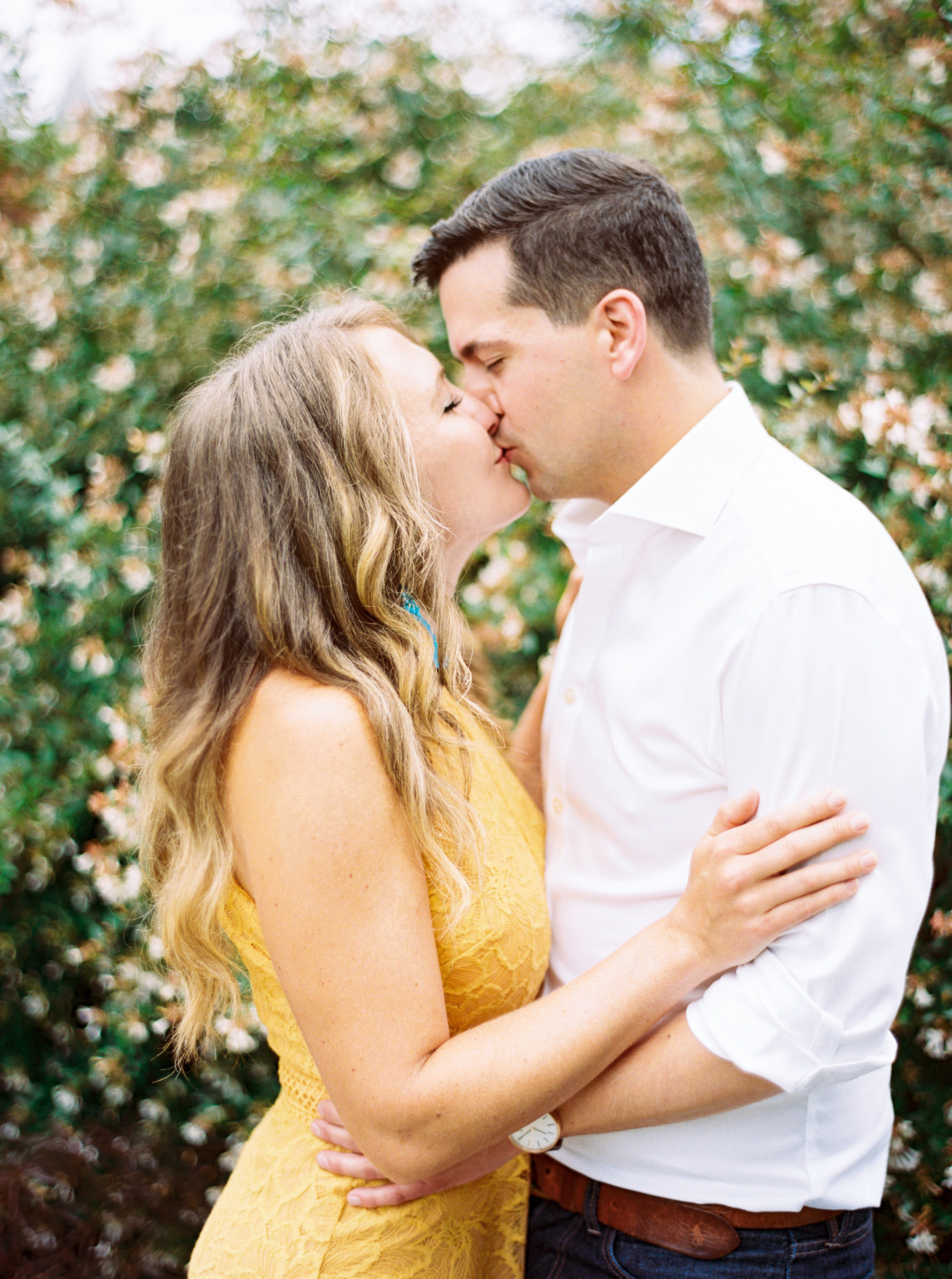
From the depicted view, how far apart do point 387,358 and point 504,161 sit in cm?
196

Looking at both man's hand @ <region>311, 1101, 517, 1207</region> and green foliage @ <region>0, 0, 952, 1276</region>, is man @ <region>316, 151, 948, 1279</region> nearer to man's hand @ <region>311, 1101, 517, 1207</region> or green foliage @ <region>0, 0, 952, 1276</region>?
man's hand @ <region>311, 1101, 517, 1207</region>

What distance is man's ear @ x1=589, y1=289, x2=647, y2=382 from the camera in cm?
183

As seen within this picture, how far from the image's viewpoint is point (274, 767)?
137 cm

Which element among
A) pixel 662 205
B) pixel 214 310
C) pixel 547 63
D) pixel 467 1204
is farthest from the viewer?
pixel 547 63

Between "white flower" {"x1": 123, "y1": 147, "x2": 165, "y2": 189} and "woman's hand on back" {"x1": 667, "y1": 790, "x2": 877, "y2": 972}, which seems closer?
"woman's hand on back" {"x1": 667, "y1": 790, "x2": 877, "y2": 972}

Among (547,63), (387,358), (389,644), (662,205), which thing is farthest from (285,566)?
(547,63)

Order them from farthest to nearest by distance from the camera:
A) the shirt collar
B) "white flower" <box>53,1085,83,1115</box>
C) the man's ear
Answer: "white flower" <box>53,1085,83,1115</box>, the man's ear, the shirt collar

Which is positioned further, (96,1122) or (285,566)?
(96,1122)

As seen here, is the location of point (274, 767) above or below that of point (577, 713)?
above

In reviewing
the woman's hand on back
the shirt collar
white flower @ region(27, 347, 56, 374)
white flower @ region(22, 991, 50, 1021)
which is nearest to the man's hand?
the woman's hand on back

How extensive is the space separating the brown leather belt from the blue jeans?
1 cm

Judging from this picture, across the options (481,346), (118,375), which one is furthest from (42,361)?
(481,346)

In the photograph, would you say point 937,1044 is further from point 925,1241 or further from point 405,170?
point 405,170

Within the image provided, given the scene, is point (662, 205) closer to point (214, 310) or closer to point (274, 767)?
point (274, 767)
